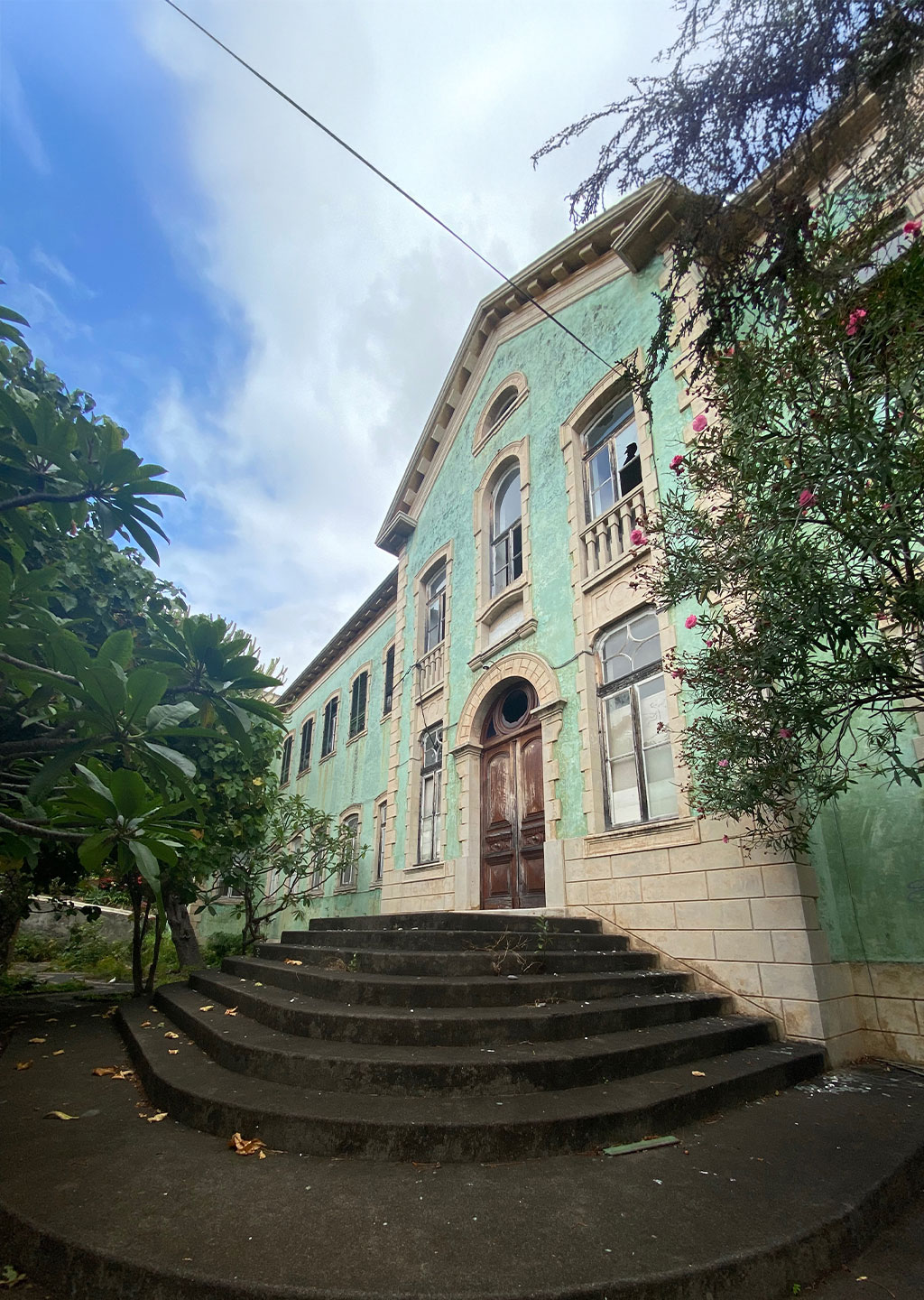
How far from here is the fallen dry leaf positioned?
2609 mm

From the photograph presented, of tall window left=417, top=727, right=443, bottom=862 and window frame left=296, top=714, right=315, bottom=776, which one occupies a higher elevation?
window frame left=296, top=714, right=315, bottom=776

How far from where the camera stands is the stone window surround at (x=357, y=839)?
12617mm

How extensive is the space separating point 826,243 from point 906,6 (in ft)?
3.30

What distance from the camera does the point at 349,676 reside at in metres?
15.9

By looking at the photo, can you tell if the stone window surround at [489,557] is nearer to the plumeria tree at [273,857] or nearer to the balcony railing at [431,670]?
the balcony railing at [431,670]

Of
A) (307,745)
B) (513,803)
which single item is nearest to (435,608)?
(513,803)

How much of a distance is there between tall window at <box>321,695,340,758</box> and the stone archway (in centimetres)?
Answer: 801

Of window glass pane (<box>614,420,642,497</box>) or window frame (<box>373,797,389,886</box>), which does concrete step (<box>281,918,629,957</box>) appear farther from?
window frame (<box>373,797,389,886</box>)

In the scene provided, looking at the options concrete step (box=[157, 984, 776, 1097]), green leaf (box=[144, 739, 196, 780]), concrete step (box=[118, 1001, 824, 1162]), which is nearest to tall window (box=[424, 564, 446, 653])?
concrete step (box=[157, 984, 776, 1097])

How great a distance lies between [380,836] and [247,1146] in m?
9.66

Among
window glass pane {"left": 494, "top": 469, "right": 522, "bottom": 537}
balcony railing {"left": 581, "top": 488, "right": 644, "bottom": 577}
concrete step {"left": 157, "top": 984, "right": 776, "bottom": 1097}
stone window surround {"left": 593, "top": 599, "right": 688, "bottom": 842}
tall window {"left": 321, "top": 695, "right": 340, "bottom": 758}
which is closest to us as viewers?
concrete step {"left": 157, "top": 984, "right": 776, "bottom": 1097}

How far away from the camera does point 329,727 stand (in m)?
16.9

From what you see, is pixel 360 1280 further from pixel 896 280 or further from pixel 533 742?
pixel 533 742

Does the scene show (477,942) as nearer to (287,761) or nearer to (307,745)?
(307,745)
